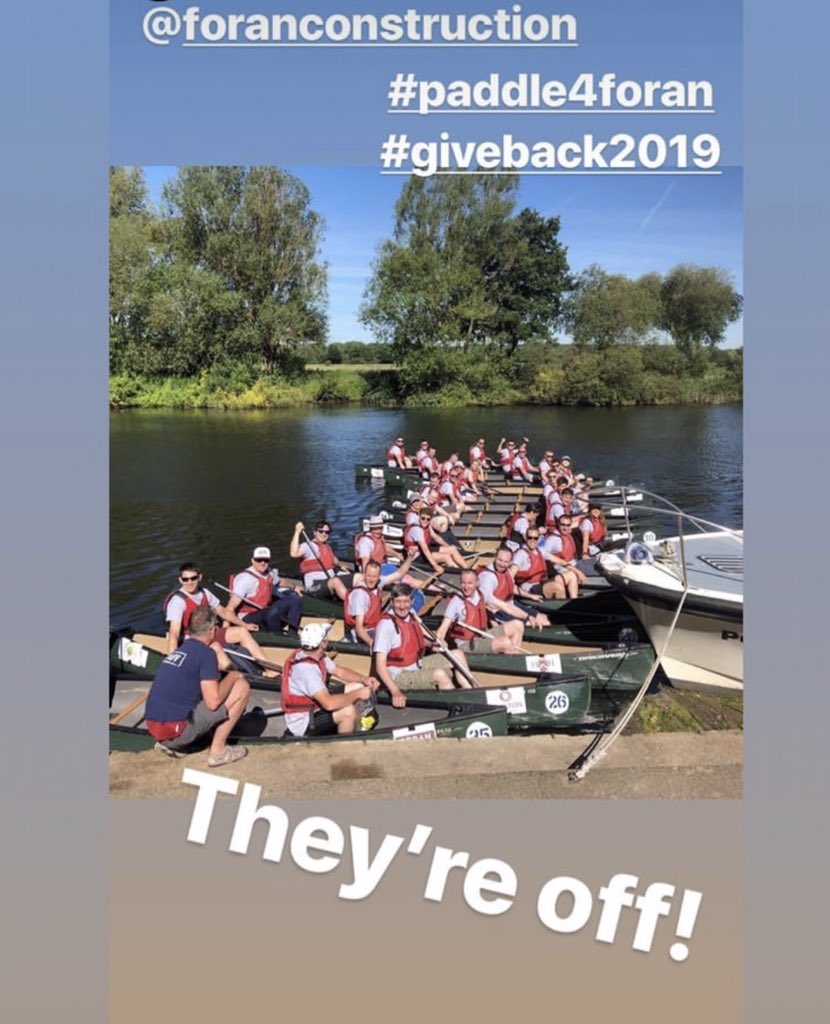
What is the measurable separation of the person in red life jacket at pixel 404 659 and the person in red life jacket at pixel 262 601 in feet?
7.16

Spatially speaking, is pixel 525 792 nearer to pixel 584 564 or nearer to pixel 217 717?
pixel 217 717

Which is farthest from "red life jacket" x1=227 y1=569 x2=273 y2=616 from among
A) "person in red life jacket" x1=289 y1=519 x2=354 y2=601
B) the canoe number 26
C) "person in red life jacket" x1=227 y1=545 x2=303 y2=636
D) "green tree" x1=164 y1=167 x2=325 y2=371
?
"green tree" x1=164 y1=167 x2=325 y2=371

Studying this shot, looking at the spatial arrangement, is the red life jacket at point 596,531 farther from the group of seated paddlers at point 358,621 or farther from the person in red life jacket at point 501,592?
the person in red life jacket at point 501,592

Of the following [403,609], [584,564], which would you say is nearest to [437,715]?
[403,609]

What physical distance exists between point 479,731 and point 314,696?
1.45 m

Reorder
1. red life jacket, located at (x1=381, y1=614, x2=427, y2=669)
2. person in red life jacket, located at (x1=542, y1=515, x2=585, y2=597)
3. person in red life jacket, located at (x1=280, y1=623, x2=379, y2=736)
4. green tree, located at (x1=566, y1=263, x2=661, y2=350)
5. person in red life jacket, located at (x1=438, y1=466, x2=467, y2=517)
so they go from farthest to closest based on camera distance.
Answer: green tree, located at (x1=566, y1=263, x2=661, y2=350) → person in red life jacket, located at (x1=438, y1=466, x2=467, y2=517) → person in red life jacket, located at (x1=542, y1=515, x2=585, y2=597) → red life jacket, located at (x1=381, y1=614, x2=427, y2=669) → person in red life jacket, located at (x1=280, y1=623, x2=379, y2=736)

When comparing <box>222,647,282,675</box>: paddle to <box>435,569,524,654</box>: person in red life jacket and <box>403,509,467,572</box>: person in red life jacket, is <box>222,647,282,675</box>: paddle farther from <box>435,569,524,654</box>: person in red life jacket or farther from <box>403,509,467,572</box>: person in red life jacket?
<box>403,509,467,572</box>: person in red life jacket

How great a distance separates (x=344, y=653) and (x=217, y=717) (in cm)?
245

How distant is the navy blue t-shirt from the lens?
6414 mm

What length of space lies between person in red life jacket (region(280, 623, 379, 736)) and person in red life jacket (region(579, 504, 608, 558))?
6743 mm

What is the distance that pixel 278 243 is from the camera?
35719mm

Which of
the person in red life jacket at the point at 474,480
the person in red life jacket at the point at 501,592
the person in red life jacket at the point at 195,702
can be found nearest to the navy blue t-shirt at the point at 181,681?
the person in red life jacket at the point at 195,702

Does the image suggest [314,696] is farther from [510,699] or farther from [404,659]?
[510,699]

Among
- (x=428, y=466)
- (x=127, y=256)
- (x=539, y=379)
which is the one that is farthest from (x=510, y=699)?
(x=539, y=379)
